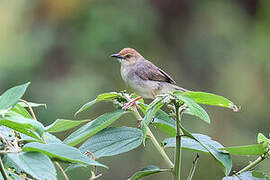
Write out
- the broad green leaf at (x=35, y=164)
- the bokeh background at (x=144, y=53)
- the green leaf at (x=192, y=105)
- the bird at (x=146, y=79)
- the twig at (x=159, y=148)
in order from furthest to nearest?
1. the bokeh background at (x=144, y=53)
2. the bird at (x=146, y=79)
3. the twig at (x=159, y=148)
4. the green leaf at (x=192, y=105)
5. the broad green leaf at (x=35, y=164)

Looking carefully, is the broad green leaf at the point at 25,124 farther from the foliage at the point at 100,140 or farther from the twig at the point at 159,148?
the twig at the point at 159,148

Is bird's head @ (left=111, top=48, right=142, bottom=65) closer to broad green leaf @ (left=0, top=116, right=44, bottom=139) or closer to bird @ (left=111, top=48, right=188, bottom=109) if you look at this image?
bird @ (left=111, top=48, right=188, bottom=109)

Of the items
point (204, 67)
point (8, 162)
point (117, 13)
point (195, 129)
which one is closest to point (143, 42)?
point (117, 13)

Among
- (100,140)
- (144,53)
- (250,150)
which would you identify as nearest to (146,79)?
(100,140)

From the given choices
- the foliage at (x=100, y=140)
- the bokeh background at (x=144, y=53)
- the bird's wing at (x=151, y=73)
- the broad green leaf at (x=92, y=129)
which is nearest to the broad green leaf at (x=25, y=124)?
the foliage at (x=100, y=140)

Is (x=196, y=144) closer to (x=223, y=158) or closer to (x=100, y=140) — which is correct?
(x=223, y=158)

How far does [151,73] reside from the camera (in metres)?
2.99

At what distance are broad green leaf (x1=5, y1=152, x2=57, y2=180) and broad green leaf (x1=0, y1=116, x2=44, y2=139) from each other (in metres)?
0.04

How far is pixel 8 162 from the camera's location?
3.44 ft

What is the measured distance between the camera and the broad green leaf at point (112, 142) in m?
1.10

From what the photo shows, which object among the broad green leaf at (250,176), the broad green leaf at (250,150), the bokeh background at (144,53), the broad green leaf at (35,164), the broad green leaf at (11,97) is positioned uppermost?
the broad green leaf at (11,97)

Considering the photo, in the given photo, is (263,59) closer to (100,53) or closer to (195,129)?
(195,129)

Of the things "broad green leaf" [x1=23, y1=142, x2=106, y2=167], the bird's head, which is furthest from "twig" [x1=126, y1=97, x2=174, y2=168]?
the bird's head

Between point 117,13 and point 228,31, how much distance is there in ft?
6.58
